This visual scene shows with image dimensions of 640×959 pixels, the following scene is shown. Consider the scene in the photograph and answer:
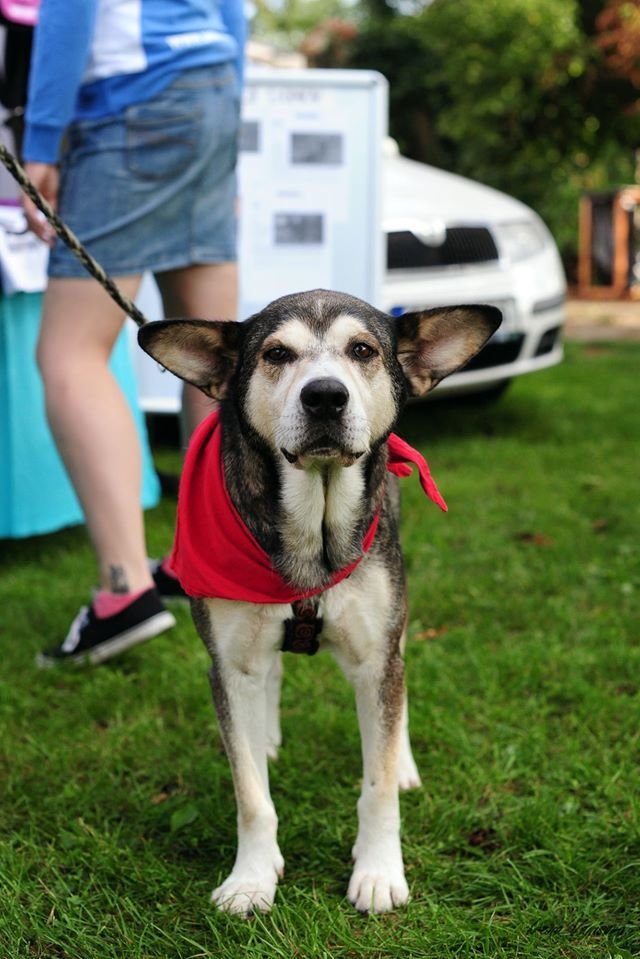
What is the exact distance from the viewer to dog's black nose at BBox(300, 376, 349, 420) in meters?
1.99

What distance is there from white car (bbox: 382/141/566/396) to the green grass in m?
1.93

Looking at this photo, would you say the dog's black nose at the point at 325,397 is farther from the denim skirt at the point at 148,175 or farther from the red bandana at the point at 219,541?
the denim skirt at the point at 148,175

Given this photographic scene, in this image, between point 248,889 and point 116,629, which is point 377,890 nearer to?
point 248,889

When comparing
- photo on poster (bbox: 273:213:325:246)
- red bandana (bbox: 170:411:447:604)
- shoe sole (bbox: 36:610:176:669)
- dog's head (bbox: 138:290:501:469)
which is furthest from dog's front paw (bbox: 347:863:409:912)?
photo on poster (bbox: 273:213:325:246)

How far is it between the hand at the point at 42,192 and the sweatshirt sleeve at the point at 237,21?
66 cm

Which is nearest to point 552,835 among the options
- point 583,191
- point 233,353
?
point 233,353

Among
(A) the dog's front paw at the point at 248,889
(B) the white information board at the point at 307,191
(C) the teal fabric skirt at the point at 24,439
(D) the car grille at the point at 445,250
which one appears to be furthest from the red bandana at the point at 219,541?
(D) the car grille at the point at 445,250

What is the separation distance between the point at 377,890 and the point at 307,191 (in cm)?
416

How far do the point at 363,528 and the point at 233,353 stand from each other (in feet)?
1.54

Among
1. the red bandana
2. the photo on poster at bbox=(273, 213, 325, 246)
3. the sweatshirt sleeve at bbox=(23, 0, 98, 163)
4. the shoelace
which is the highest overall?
the sweatshirt sleeve at bbox=(23, 0, 98, 163)

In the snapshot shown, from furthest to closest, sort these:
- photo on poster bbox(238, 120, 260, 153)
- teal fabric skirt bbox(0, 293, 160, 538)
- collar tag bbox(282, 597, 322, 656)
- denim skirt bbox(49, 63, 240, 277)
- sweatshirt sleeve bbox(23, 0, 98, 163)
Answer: photo on poster bbox(238, 120, 260, 153), teal fabric skirt bbox(0, 293, 160, 538), denim skirt bbox(49, 63, 240, 277), sweatshirt sleeve bbox(23, 0, 98, 163), collar tag bbox(282, 597, 322, 656)

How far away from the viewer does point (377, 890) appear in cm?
231

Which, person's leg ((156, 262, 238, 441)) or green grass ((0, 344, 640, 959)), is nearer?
green grass ((0, 344, 640, 959))

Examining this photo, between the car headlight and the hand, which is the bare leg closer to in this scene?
the hand
